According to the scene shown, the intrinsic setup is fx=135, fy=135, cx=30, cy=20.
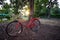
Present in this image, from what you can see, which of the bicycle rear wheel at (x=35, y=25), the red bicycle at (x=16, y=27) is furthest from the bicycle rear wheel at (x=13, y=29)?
the bicycle rear wheel at (x=35, y=25)

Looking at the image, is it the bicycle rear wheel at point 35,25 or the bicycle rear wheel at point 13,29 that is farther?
the bicycle rear wheel at point 35,25

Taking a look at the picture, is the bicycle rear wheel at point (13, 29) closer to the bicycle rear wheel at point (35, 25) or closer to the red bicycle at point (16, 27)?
the red bicycle at point (16, 27)

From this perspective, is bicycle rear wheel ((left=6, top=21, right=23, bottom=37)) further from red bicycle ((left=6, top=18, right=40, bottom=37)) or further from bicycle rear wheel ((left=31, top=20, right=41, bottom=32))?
bicycle rear wheel ((left=31, top=20, right=41, bottom=32))

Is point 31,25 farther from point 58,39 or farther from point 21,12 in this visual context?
point 21,12

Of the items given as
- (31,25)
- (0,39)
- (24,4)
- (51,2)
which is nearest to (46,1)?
(51,2)

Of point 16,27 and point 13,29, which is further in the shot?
point 13,29

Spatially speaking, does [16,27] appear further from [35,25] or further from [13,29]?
[35,25]

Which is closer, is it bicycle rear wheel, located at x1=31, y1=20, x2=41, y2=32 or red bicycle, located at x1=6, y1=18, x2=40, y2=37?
red bicycle, located at x1=6, y1=18, x2=40, y2=37

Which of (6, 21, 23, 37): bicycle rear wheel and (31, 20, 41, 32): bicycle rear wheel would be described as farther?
(31, 20, 41, 32): bicycle rear wheel

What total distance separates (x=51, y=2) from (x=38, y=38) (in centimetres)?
768

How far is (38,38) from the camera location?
496 centimetres

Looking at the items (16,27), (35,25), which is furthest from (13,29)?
(35,25)

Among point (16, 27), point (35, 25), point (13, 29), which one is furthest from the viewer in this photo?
Answer: point (35, 25)

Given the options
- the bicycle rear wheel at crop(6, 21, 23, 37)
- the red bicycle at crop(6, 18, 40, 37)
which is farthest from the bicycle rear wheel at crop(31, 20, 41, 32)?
the bicycle rear wheel at crop(6, 21, 23, 37)
